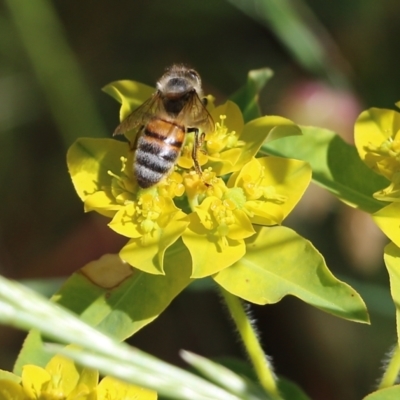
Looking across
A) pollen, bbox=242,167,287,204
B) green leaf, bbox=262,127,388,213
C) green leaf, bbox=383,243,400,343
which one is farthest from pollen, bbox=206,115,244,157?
green leaf, bbox=383,243,400,343

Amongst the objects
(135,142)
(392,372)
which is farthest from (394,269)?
(135,142)

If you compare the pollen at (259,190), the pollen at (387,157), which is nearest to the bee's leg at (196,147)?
the pollen at (259,190)

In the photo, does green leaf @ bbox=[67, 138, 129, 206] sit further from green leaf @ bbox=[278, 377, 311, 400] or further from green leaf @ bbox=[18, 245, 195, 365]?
green leaf @ bbox=[278, 377, 311, 400]

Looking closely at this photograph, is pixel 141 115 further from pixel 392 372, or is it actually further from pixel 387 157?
pixel 392 372

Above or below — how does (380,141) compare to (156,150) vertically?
below

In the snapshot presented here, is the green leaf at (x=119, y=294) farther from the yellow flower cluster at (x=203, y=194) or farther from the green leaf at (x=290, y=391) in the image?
the green leaf at (x=290, y=391)

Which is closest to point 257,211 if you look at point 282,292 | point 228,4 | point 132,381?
point 282,292
